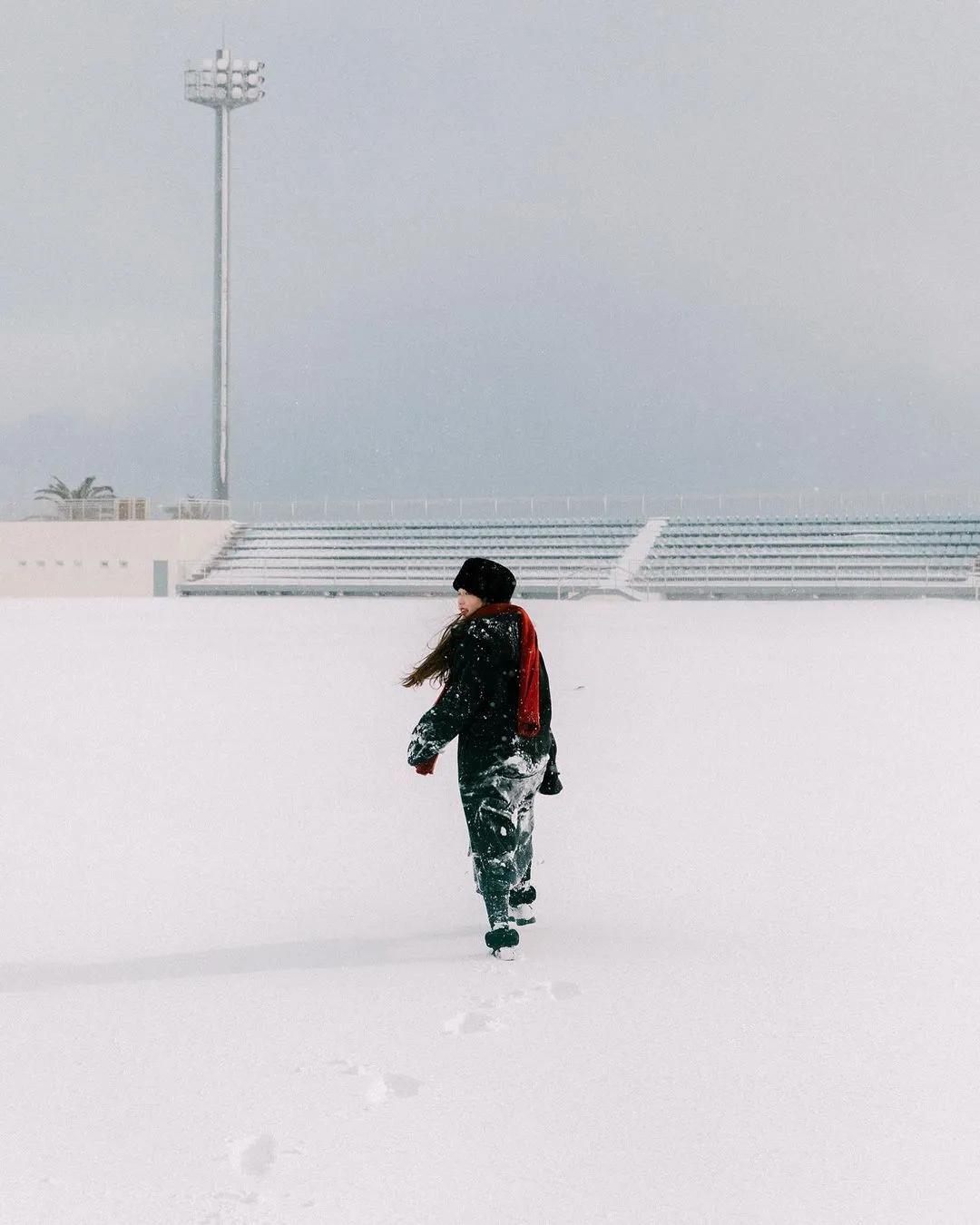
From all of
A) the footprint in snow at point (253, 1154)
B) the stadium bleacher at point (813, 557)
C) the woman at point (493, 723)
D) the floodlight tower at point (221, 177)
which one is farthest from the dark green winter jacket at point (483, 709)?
the floodlight tower at point (221, 177)

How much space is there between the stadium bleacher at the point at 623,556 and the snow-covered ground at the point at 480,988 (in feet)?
104

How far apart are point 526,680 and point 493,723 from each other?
181mm

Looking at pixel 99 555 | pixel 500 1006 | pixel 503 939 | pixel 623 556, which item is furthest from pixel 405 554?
pixel 500 1006

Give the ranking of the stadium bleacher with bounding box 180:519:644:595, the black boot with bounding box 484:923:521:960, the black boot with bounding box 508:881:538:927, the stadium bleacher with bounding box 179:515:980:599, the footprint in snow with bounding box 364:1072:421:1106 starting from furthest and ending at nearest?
the stadium bleacher with bounding box 180:519:644:595 < the stadium bleacher with bounding box 179:515:980:599 < the black boot with bounding box 508:881:538:927 < the black boot with bounding box 484:923:521:960 < the footprint in snow with bounding box 364:1072:421:1106

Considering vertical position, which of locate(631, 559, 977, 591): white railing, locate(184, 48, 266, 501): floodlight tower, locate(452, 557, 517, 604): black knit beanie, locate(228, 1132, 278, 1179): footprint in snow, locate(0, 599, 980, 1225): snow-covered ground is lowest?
locate(631, 559, 977, 591): white railing

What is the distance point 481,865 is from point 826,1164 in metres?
1.67

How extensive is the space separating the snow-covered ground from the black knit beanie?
114 centimetres

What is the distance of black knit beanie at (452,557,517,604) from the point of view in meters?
4.51

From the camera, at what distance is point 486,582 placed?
4512mm

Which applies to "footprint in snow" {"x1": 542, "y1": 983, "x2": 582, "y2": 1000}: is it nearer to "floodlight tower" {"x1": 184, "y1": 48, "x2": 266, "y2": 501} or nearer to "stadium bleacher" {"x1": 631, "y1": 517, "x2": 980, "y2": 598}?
"stadium bleacher" {"x1": 631, "y1": 517, "x2": 980, "y2": 598}

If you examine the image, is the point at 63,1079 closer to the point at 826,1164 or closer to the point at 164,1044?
the point at 164,1044

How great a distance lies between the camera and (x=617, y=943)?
16.1ft

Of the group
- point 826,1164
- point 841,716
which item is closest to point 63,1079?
point 826,1164

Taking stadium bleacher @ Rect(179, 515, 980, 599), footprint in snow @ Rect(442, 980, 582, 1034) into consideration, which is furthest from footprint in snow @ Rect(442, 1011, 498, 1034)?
stadium bleacher @ Rect(179, 515, 980, 599)
